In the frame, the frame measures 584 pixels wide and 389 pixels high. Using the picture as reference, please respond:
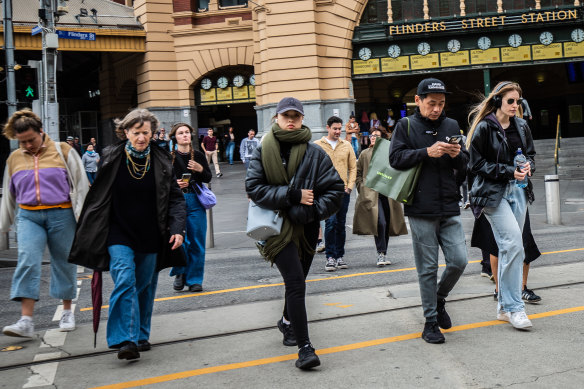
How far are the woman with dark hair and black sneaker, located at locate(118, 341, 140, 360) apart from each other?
2.68 metres

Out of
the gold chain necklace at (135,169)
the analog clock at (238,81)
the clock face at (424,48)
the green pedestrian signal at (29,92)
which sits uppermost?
the clock face at (424,48)

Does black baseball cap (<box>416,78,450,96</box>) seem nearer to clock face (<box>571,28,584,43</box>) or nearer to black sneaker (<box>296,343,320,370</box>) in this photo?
black sneaker (<box>296,343,320,370</box>)

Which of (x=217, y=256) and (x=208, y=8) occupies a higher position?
(x=208, y=8)

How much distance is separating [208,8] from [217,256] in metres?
21.9

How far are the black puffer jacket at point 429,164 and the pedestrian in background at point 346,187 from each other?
10.9 feet

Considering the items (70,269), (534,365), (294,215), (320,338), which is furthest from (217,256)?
(534,365)

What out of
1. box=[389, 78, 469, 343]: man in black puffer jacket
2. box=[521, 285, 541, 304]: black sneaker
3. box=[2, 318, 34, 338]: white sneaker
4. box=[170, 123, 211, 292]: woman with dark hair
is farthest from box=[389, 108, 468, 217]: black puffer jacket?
box=[2, 318, 34, 338]: white sneaker

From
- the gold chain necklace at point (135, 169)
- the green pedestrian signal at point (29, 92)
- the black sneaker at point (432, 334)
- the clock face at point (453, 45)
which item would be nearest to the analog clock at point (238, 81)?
the clock face at point (453, 45)

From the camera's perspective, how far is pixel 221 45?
30125mm

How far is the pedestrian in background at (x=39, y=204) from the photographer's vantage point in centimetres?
577

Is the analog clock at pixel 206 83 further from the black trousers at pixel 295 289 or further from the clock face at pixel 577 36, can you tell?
the black trousers at pixel 295 289

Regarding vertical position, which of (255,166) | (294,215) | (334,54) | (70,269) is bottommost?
(70,269)

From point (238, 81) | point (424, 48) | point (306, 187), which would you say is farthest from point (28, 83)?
point (424, 48)

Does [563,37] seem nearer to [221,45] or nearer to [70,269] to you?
[221,45]
